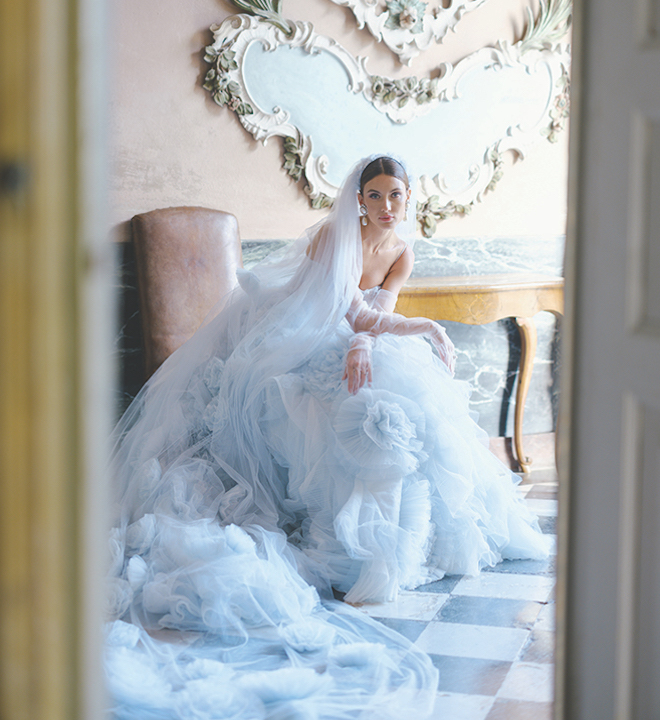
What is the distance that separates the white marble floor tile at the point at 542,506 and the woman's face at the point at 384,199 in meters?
1.48

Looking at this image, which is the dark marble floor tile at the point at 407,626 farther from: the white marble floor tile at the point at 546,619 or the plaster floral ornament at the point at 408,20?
the plaster floral ornament at the point at 408,20

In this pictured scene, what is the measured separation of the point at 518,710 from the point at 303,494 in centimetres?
103

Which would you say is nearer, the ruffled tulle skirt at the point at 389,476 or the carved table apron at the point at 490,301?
the ruffled tulle skirt at the point at 389,476

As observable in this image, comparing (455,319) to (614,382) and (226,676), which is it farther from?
(614,382)

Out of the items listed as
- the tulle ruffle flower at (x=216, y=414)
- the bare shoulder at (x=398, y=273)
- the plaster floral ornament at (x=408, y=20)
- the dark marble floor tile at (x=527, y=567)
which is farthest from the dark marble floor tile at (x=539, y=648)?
the plaster floral ornament at (x=408, y=20)

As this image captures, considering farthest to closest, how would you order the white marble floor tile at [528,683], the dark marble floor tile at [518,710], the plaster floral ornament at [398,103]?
the plaster floral ornament at [398,103]
the white marble floor tile at [528,683]
the dark marble floor tile at [518,710]

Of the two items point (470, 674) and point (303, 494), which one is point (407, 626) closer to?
point (470, 674)

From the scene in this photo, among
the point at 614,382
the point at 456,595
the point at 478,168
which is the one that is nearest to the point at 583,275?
the point at 614,382

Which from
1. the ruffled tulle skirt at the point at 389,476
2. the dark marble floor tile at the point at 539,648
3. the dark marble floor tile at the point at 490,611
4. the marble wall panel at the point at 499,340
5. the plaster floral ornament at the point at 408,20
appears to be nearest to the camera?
the dark marble floor tile at the point at 539,648

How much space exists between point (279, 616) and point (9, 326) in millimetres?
1530

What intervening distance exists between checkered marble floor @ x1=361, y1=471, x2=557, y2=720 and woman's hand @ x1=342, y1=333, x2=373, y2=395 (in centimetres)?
70

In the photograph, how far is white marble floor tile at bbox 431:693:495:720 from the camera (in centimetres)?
174

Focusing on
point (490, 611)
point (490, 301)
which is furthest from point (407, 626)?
point (490, 301)

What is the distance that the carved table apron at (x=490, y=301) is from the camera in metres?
3.59
